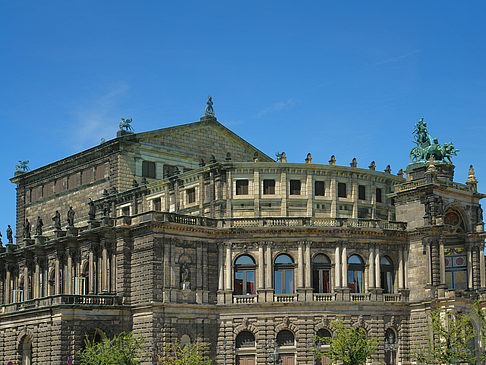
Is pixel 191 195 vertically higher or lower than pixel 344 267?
higher

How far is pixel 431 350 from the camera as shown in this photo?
77438 millimetres

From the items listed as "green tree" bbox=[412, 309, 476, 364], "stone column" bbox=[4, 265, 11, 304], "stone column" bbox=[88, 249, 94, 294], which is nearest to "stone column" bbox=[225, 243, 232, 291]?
"stone column" bbox=[88, 249, 94, 294]

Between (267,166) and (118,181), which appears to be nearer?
(267,166)

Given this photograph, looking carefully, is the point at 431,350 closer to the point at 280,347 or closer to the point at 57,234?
the point at 280,347

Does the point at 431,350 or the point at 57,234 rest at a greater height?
the point at 57,234

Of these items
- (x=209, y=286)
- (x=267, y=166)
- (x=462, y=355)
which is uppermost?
(x=267, y=166)

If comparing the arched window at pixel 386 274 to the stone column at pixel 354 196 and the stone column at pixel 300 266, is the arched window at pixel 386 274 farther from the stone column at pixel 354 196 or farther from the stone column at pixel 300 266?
the stone column at pixel 300 266

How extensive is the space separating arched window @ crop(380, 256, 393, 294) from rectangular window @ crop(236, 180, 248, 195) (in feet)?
48.2

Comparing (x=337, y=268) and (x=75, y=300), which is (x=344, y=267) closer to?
(x=337, y=268)

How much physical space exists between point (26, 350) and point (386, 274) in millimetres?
35024

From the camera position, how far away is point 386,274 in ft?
273

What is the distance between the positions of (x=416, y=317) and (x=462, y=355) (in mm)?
8306

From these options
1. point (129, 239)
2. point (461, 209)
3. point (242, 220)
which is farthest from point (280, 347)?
point (461, 209)

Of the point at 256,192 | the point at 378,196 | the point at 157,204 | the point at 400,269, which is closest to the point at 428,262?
the point at 400,269
